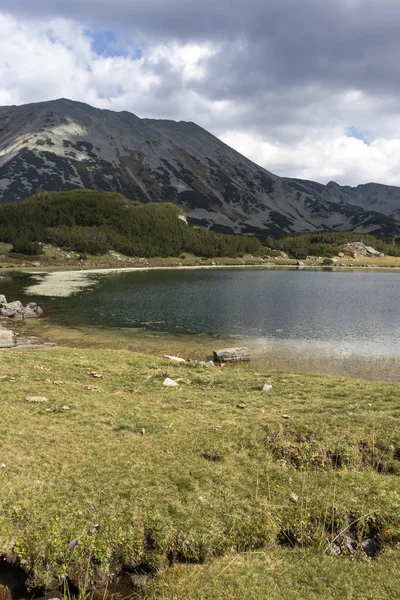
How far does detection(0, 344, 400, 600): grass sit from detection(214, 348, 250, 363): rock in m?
17.3

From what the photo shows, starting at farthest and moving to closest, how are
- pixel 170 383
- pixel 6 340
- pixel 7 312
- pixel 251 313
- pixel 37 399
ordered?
pixel 251 313
pixel 7 312
pixel 6 340
pixel 170 383
pixel 37 399

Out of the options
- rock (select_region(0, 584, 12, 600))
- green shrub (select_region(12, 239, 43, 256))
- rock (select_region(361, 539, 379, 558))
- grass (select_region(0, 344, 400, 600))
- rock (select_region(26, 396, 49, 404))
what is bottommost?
rock (select_region(0, 584, 12, 600))

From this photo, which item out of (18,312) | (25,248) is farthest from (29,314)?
(25,248)

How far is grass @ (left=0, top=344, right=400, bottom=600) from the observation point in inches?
343

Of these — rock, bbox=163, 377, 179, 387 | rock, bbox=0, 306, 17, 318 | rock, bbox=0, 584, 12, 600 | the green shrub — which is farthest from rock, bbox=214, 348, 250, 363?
the green shrub

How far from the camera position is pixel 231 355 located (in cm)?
3659

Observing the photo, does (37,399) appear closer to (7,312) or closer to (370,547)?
(370,547)

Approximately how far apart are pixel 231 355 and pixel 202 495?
25.9m

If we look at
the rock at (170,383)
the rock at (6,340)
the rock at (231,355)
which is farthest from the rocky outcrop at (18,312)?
the rock at (170,383)

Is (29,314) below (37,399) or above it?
below

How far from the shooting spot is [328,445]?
14023 millimetres

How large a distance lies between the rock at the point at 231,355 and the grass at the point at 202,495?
17.3 m

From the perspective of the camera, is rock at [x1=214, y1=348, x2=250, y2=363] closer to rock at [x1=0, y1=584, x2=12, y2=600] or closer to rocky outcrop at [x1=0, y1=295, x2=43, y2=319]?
rock at [x1=0, y1=584, x2=12, y2=600]

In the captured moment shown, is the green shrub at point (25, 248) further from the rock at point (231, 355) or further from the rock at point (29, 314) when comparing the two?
the rock at point (231, 355)
